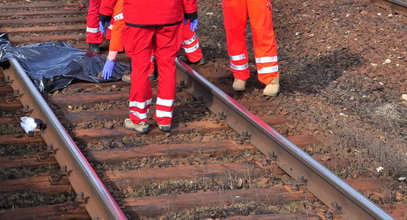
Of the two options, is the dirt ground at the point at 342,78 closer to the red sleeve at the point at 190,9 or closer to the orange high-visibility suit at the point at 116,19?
the orange high-visibility suit at the point at 116,19

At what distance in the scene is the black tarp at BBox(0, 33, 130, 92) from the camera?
318 inches

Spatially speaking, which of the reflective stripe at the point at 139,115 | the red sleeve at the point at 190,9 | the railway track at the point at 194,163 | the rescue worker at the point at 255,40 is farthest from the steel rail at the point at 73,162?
the rescue worker at the point at 255,40

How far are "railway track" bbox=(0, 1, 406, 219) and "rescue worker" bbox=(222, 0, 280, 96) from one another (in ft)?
1.35

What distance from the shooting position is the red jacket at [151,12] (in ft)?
20.6

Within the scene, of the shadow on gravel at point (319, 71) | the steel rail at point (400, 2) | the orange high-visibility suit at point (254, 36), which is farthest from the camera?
the steel rail at point (400, 2)

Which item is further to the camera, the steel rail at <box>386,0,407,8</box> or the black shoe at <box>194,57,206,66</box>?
the steel rail at <box>386,0,407,8</box>

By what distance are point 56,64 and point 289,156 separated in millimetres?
3782

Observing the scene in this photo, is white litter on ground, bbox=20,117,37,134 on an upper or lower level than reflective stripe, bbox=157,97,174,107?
lower

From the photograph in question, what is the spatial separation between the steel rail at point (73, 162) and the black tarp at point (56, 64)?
0.43 meters

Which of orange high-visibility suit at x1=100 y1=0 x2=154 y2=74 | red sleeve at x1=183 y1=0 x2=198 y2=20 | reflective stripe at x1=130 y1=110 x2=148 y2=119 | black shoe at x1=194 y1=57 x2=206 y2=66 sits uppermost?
red sleeve at x1=183 y1=0 x2=198 y2=20

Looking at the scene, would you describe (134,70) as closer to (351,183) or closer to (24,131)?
(24,131)

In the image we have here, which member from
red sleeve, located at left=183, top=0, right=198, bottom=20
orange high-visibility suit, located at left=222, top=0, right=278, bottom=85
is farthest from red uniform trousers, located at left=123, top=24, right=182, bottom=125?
orange high-visibility suit, located at left=222, top=0, right=278, bottom=85

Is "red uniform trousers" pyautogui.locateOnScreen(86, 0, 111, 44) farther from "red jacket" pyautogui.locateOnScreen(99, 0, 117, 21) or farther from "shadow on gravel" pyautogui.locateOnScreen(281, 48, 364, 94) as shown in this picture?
"shadow on gravel" pyautogui.locateOnScreen(281, 48, 364, 94)

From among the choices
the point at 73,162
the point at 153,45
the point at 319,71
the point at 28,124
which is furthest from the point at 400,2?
the point at 73,162
